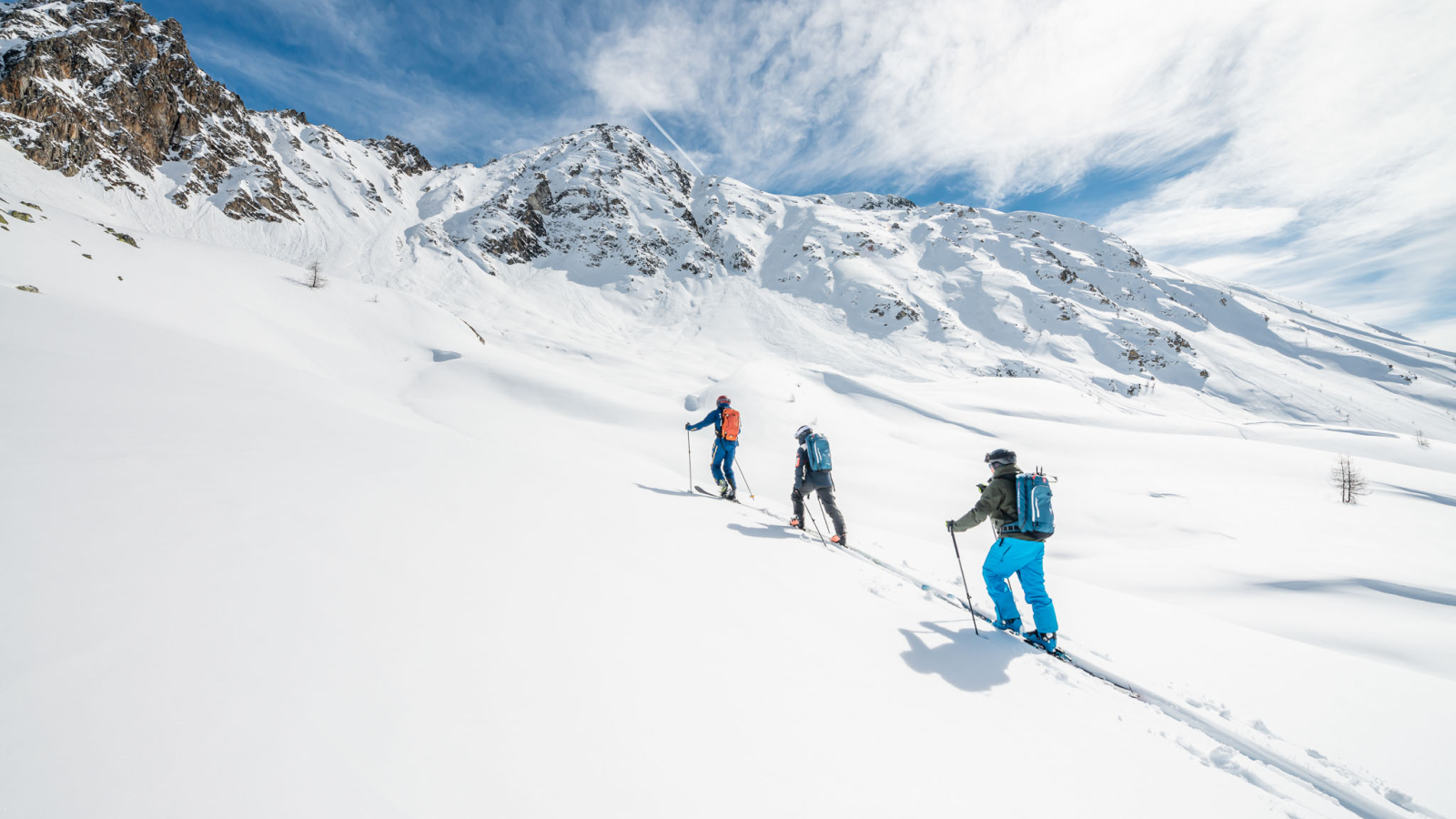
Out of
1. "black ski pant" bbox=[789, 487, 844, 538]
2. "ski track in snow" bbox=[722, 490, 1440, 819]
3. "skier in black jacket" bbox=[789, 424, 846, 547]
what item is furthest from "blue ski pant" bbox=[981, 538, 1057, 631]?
"skier in black jacket" bbox=[789, 424, 846, 547]

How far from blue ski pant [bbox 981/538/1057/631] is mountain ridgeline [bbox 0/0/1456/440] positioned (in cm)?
4547

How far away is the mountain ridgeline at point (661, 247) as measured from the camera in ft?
145

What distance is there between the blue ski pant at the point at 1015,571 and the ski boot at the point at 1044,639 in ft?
0.24

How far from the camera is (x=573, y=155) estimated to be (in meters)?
83.9

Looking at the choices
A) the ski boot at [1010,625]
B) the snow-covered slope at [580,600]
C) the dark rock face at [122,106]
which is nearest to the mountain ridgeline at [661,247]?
the dark rock face at [122,106]

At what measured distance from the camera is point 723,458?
27.1 feet

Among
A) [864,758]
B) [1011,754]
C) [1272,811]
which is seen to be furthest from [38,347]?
[1272,811]

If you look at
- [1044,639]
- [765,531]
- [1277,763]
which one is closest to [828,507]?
[765,531]

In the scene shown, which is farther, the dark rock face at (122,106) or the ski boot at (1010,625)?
the dark rock face at (122,106)

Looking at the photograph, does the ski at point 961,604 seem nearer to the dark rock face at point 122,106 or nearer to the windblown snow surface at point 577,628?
the windblown snow surface at point 577,628

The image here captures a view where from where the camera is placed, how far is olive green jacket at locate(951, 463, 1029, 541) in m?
4.43

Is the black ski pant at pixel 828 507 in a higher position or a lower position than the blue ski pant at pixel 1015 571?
lower

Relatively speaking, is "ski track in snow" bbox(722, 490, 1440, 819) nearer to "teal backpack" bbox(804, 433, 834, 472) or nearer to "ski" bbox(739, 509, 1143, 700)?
"ski" bbox(739, 509, 1143, 700)

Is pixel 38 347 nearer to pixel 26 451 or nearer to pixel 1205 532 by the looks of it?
pixel 26 451
